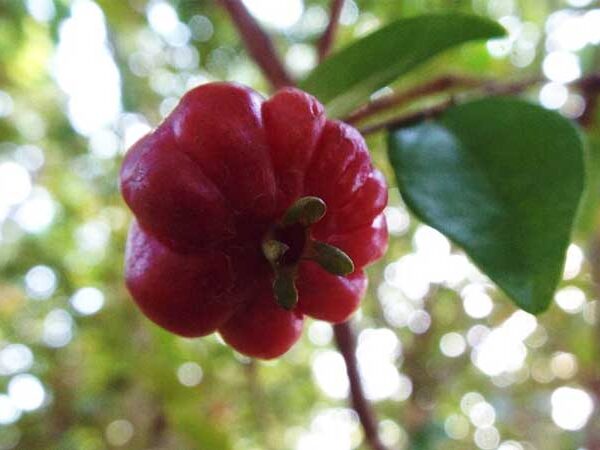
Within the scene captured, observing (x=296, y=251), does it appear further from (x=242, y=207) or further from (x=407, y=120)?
(x=407, y=120)

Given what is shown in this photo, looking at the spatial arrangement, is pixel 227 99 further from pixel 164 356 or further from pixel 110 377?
pixel 110 377

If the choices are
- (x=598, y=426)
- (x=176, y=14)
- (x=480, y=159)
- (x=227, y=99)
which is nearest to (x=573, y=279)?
(x=598, y=426)

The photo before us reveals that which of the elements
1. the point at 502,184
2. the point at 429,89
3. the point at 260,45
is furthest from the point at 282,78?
the point at 502,184

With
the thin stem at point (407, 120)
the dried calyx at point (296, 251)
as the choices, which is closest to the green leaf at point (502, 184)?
the thin stem at point (407, 120)

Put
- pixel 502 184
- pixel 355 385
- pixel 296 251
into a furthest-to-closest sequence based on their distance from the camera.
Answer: pixel 355 385, pixel 502 184, pixel 296 251

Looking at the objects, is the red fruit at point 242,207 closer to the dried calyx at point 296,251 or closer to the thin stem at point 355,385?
the dried calyx at point 296,251

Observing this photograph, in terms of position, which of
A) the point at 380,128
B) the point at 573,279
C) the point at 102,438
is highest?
the point at 380,128
